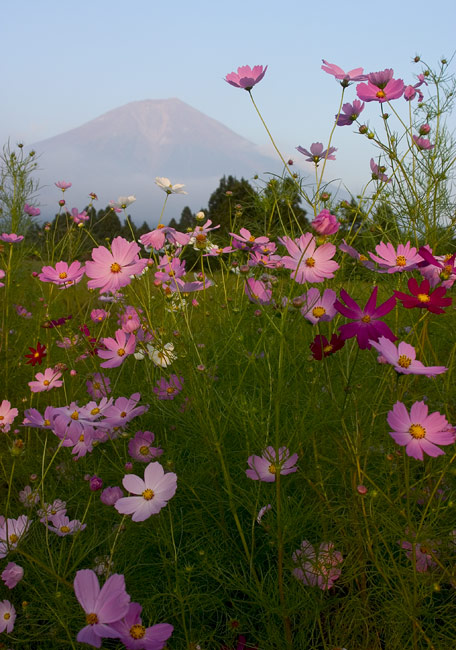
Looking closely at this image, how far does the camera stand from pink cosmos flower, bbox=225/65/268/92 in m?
1.31

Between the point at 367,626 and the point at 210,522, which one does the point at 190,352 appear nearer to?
the point at 210,522

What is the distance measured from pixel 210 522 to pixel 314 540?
0.90ft

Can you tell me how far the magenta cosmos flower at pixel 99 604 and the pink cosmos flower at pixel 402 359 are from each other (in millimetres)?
516

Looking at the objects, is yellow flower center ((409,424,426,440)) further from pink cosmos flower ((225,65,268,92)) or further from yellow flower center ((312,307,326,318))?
pink cosmos flower ((225,65,268,92))

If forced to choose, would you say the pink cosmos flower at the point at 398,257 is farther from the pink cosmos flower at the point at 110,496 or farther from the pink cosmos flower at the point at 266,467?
the pink cosmos flower at the point at 110,496

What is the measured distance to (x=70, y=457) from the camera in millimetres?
1616

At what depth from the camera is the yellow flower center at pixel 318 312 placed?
1.03m

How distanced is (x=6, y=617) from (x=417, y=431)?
939mm

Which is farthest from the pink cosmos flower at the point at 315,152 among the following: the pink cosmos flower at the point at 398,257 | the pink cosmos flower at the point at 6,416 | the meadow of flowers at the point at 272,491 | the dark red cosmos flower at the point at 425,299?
the pink cosmos flower at the point at 6,416

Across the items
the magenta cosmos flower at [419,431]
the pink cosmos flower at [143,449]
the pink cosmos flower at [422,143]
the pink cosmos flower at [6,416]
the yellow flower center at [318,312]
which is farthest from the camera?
the pink cosmos flower at [422,143]

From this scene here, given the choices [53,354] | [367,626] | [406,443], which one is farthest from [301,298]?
[53,354]

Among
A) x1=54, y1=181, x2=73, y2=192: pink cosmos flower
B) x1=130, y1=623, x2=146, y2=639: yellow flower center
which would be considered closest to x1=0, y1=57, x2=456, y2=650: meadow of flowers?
x1=130, y1=623, x2=146, y2=639: yellow flower center

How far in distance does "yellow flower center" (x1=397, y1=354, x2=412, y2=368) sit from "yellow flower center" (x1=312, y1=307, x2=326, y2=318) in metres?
0.24

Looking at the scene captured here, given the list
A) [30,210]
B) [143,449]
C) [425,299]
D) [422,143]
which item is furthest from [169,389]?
[30,210]
